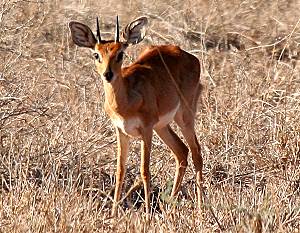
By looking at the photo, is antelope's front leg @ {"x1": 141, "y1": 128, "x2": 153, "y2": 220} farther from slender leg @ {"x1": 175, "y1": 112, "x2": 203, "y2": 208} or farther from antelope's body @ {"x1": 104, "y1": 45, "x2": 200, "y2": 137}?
slender leg @ {"x1": 175, "y1": 112, "x2": 203, "y2": 208}

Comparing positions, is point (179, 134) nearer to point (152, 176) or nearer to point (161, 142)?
point (161, 142)

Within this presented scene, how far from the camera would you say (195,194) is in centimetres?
834

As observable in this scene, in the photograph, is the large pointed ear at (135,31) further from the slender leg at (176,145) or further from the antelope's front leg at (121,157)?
the slender leg at (176,145)

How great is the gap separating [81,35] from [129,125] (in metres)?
0.80

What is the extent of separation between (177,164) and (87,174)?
30.6 inches

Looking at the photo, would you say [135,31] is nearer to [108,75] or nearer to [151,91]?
[151,91]

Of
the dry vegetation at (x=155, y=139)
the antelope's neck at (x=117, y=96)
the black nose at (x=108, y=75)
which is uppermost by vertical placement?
the black nose at (x=108, y=75)

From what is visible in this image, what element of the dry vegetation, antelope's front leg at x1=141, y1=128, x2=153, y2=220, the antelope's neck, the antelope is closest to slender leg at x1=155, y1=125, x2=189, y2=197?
the antelope

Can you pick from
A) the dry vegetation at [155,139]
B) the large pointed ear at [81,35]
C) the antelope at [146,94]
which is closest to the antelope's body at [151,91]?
the antelope at [146,94]

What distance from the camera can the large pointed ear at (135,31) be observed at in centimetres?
839

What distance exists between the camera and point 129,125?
826cm

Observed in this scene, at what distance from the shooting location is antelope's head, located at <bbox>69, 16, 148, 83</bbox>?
26.0 ft

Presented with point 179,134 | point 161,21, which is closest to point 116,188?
point 179,134

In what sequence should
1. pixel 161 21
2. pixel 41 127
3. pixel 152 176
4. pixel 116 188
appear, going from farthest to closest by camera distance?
1. pixel 161 21
2. pixel 41 127
3. pixel 152 176
4. pixel 116 188
